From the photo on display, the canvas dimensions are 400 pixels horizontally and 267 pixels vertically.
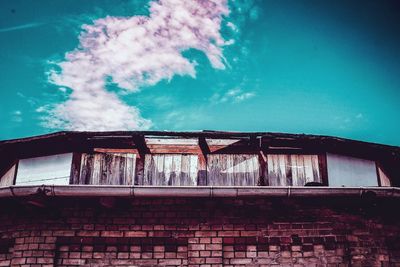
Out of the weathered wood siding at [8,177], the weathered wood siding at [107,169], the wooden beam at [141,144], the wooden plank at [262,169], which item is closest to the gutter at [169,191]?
the wooden plank at [262,169]

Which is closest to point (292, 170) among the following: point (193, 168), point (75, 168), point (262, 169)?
point (262, 169)

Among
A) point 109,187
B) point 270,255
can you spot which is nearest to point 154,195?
point 109,187

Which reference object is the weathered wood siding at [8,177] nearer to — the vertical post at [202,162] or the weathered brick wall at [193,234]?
the weathered brick wall at [193,234]

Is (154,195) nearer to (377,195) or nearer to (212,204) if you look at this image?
(212,204)

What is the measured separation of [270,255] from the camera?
17.8 feet

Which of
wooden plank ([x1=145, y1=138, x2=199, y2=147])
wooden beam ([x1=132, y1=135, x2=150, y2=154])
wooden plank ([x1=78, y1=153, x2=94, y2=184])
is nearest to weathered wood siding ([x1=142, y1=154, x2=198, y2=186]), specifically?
wooden beam ([x1=132, y1=135, x2=150, y2=154])

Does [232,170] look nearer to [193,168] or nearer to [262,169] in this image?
[262,169]

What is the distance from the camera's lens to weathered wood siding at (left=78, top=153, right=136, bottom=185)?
6.05 m

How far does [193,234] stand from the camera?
5.45 metres

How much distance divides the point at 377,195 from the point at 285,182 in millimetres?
1454

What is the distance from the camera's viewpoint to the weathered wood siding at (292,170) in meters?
6.13

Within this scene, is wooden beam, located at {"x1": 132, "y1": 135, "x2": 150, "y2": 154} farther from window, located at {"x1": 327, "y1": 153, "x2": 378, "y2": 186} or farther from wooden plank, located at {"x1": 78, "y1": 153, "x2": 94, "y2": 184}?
window, located at {"x1": 327, "y1": 153, "x2": 378, "y2": 186}

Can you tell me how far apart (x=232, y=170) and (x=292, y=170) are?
1.05 m

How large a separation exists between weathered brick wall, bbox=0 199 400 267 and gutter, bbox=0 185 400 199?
639 millimetres
